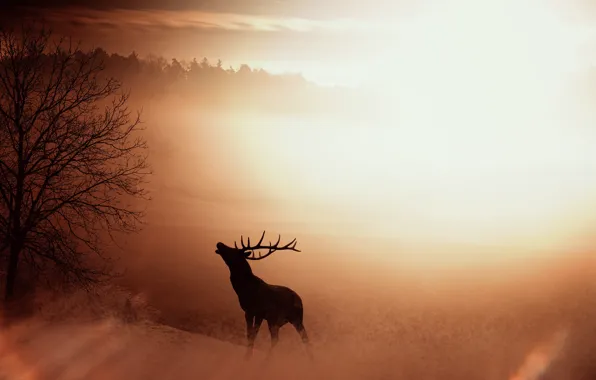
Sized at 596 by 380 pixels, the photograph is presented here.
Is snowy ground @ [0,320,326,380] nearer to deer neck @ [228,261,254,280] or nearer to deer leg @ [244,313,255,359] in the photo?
deer leg @ [244,313,255,359]

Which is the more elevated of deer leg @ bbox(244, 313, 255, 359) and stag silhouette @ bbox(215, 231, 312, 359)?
stag silhouette @ bbox(215, 231, 312, 359)

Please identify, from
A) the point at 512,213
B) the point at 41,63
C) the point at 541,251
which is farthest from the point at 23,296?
the point at 512,213

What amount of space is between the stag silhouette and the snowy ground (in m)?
0.89

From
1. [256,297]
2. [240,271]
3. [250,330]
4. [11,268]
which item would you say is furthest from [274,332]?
[11,268]

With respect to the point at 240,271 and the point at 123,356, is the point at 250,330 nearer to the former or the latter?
the point at 240,271

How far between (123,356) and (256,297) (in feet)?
14.2

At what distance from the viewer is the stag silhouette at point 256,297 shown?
1739 centimetres

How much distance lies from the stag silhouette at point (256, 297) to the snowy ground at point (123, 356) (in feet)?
2.92

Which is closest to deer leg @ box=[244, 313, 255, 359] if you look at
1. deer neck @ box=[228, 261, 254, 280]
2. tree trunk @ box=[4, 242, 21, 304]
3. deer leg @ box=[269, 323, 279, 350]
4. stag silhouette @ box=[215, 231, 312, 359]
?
stag silhouette @ box=[215, 231, 312, 359]

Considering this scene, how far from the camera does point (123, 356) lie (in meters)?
18.3

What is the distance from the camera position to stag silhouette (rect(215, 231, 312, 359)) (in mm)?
17391

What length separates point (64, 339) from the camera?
62.0 feet

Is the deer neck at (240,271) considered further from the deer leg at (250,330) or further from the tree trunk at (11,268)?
the tree trunk at (11,268)

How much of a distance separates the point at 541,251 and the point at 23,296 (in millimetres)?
34689
